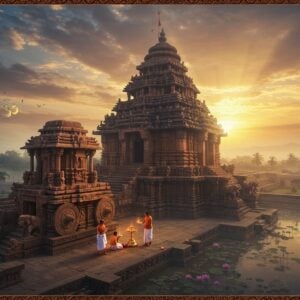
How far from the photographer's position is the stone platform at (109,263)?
7801 mm

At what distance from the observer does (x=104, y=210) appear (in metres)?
12.4

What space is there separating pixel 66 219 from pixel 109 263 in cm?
244

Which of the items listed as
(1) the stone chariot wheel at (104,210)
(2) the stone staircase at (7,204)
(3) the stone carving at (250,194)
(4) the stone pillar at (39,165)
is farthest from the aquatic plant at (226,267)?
(3) the stone carving at (250,194)

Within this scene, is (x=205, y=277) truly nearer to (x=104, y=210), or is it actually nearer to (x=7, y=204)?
(x=104, y=210)

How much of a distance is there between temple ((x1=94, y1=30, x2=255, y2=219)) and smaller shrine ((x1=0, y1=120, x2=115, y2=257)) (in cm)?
460

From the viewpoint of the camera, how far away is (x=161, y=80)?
2097cm

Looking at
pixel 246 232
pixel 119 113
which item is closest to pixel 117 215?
pixel 246 232

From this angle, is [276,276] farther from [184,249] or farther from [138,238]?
[138,238]

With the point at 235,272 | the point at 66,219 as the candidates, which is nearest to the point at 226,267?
the point at 235,272

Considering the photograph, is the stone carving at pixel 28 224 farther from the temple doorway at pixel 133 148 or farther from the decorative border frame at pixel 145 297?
the temple doorway at pixel 133 148

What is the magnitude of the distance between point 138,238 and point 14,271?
5.67 meters

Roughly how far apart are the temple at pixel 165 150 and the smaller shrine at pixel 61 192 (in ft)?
15.1

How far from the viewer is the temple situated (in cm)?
1755

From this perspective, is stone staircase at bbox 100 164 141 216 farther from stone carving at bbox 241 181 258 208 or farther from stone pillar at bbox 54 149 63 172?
stone carving at bbox 241 181 258 208
